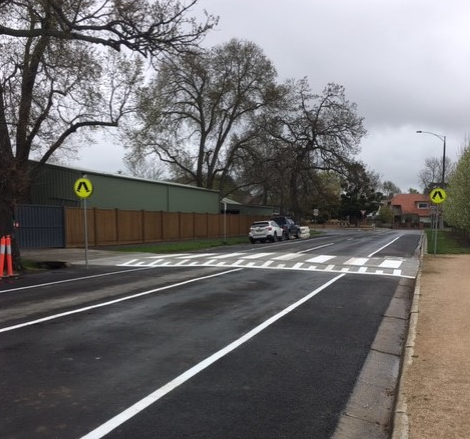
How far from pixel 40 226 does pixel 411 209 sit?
323 ft

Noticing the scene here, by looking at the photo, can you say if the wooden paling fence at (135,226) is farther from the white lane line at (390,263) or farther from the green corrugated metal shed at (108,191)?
the white lane line at (390,263)

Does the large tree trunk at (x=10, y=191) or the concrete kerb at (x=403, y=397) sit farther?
the large tree trunk at (x=10, y=191)

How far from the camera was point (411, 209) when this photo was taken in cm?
11012

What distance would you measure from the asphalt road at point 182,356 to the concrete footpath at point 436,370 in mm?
607

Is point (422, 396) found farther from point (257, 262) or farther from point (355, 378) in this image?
point (257, 262)

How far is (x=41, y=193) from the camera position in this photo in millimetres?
30141

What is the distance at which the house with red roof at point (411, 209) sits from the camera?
10681cm

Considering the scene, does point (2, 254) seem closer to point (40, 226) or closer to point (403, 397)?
point (40, 226)

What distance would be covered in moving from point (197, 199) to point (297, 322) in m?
34.4

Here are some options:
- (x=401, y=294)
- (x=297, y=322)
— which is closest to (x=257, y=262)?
(x=401, y=294)

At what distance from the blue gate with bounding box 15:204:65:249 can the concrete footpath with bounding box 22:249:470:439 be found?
18.6m

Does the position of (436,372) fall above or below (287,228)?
below

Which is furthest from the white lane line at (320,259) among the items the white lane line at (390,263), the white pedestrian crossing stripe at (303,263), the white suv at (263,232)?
the white suv at (263,232)

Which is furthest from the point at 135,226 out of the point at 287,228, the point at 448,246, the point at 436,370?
the point at 436,370
